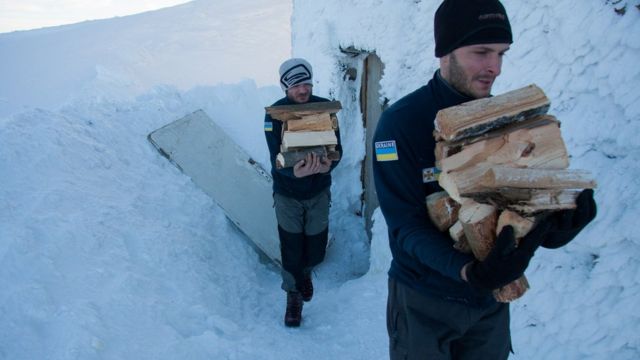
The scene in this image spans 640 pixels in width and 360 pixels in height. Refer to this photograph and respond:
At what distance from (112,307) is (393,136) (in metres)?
2.75

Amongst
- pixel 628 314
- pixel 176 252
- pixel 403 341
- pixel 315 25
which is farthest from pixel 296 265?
pixel 315 25

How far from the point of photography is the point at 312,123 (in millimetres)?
3588

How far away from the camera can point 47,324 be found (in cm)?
322

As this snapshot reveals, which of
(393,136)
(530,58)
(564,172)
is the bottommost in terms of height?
(564,172)

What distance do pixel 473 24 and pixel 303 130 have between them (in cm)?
202

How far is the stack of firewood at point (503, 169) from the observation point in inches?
59.0

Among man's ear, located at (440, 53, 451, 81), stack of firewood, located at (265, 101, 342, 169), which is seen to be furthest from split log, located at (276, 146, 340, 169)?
man's ear, located at (440, 53, 451, 81)

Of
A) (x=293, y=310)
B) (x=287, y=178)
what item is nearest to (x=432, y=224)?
(x=287, y=178)

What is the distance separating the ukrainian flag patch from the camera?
176 centimetres

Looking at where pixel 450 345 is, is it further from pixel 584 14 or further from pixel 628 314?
pixel 584 14

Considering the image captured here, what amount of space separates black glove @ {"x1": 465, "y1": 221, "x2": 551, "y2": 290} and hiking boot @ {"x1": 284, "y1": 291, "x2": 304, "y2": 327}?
283 centimetres

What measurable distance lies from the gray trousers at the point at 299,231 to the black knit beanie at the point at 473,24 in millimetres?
2484

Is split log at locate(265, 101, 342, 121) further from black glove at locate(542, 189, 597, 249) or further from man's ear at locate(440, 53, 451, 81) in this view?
black glove at locate(542, 189, 597, 249)

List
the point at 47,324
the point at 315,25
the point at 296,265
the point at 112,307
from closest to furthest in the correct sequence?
the point at 47,324 < the point at 112,307 < the point at 296,265 < the point at 315,25
